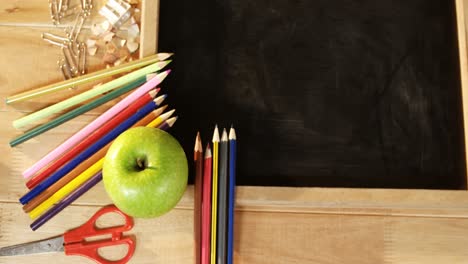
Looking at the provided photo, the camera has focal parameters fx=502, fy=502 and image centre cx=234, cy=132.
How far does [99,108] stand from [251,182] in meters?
0.24

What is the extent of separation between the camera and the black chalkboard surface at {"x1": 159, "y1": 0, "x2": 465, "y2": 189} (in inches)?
27.1

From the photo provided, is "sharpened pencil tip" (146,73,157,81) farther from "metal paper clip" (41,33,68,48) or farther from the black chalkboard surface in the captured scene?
"metal paper clip" (41,33,68,48)

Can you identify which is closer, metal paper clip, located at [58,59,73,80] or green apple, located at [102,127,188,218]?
green apple, located at [102,127,188,218]

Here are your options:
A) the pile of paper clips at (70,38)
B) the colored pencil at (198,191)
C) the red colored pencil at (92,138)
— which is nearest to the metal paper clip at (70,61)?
the pile of paper clips at (70,38)

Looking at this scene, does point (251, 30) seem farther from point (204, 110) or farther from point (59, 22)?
point (59, 22)

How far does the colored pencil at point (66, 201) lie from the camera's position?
690mm

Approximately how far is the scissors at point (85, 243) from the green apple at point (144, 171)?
3.2 inches

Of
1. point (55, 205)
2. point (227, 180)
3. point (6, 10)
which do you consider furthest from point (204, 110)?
point (6, 10)

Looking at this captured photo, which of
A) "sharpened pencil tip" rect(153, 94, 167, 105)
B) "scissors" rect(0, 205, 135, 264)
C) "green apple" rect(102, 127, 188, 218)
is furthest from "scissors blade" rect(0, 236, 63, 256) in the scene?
"sharpened pencil tip" rect(153, 94, 167, 105)

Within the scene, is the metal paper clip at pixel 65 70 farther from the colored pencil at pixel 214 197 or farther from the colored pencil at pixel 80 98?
the colored pencil at pixel 214 197

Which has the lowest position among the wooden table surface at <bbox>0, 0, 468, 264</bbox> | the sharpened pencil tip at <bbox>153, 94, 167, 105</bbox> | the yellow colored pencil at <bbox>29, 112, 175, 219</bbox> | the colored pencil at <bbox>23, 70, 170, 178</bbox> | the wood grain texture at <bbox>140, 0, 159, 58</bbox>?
the wooden table surface at <bbox>0, 0, 468, 264</bbox>

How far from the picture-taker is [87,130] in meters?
0.70

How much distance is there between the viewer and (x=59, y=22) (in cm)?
76

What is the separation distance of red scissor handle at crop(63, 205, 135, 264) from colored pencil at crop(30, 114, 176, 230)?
0.03 meters
